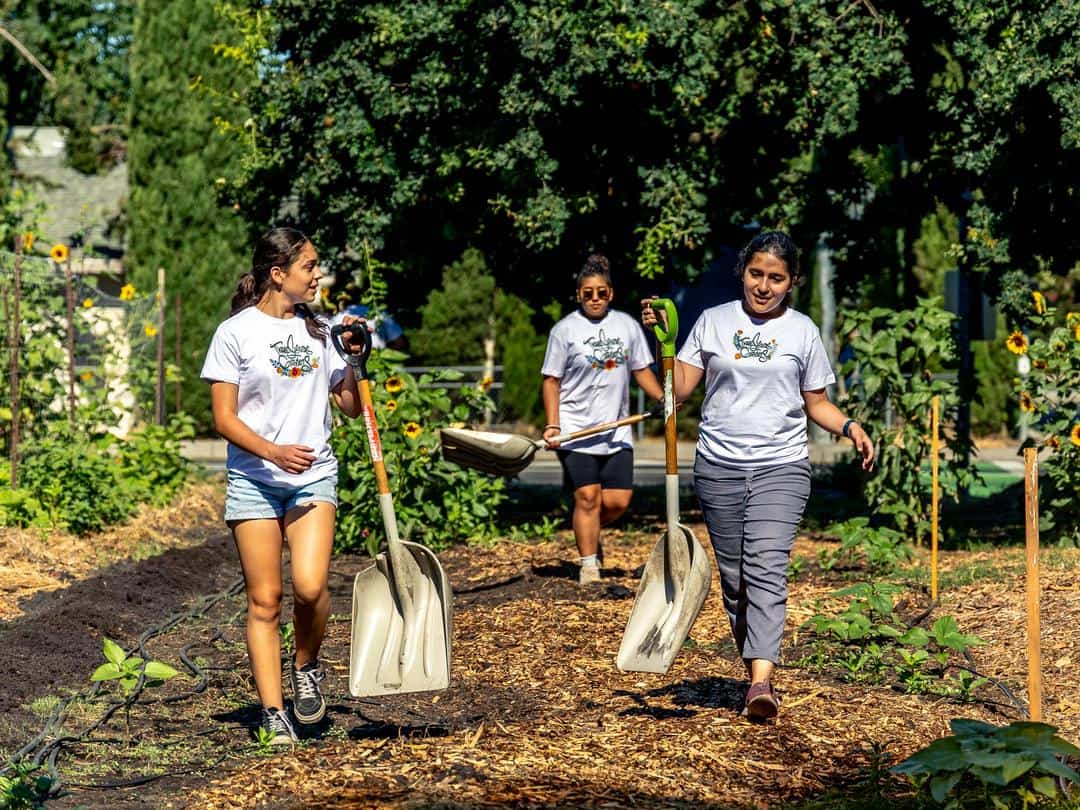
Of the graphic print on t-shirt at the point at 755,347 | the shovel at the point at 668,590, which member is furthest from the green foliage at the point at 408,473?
the graphic print on t-shirt at the point at 755,347

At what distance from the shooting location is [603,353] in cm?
899

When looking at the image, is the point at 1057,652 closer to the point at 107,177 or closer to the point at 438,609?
the point at 438,609

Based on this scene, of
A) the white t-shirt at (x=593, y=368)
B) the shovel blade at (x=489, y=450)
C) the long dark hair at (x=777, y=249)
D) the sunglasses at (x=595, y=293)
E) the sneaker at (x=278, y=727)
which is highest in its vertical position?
the long dark hair at (x=777, y=249)

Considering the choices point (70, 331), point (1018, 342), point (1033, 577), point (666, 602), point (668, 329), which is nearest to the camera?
point (1033, 577)

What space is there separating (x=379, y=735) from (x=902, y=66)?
6.99m

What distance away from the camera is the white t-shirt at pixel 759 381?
19.8ft

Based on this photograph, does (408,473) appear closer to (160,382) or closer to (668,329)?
(160,382)

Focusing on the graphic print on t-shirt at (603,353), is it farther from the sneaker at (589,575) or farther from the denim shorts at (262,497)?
the denim shorts at (262,497)

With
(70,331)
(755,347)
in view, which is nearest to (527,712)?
(755,347)

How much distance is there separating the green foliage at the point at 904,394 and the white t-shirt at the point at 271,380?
5.46 m

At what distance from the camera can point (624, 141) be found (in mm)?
11773

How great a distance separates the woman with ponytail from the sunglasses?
3.23m

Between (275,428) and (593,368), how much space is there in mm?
3468

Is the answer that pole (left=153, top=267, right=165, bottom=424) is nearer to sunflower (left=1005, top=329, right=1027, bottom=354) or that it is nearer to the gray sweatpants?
sunflower (left=1005, top=329, right=1027, bottom=354)
